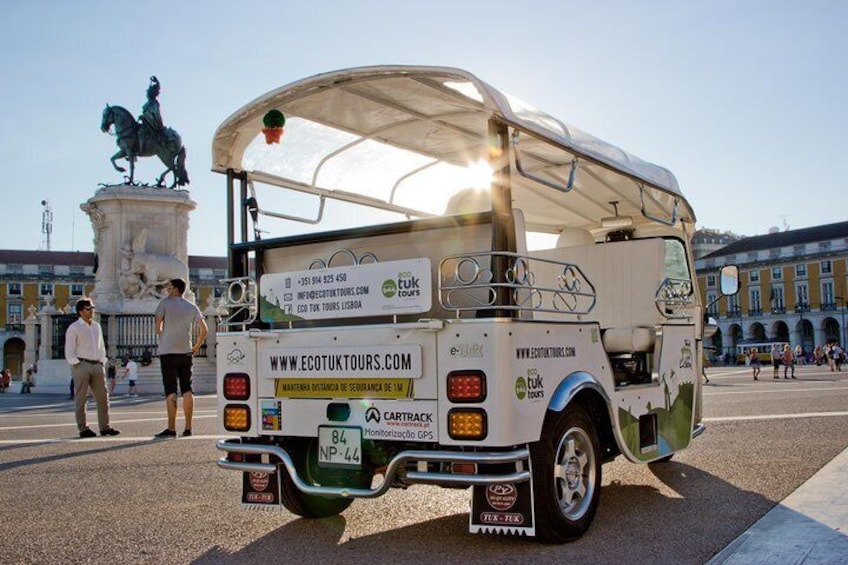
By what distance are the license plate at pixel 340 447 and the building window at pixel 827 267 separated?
107112mm

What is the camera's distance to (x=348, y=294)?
4.98 m

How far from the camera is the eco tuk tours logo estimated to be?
15.4ft

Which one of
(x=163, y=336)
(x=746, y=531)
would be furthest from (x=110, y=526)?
(x=163, y=336)

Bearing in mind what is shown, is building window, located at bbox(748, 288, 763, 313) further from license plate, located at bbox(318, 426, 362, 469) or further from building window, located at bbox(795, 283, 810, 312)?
license plate, located at bbox(318, 426, 362, 469)

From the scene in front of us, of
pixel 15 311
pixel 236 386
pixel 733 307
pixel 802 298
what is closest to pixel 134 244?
pixel 236 386

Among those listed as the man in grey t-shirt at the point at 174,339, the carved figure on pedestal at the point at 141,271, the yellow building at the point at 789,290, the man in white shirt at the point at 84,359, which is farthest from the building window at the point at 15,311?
the man in grey t-shirt at the point at 174,339

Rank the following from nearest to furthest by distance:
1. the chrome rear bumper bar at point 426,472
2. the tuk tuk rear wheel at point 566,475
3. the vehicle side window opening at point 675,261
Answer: the chrome rear bumper bar at point 426,472 → the tuk tuk rear wheel at point 566,475 → the vehicle side window opening at point 675,261

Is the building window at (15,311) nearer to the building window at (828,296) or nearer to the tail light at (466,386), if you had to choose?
the building window at (828,296)

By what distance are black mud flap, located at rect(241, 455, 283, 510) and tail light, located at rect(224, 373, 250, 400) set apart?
366 millimetres

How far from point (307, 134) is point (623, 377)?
277 cm

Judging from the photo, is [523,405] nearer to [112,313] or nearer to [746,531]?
[746,531]

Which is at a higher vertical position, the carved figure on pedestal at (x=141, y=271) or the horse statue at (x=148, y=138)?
the horse statue at (x=148, y=138)

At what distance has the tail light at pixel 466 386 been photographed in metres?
4.29

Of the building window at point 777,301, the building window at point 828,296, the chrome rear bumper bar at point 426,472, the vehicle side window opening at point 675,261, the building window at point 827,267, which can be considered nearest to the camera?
the chrome rear bumper bar at point 426,472
